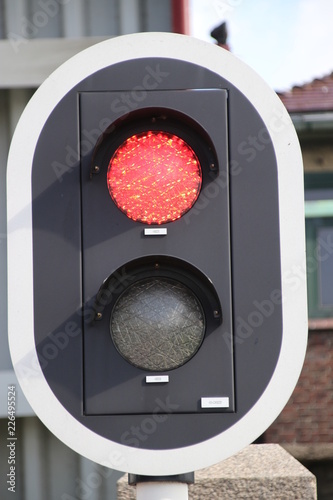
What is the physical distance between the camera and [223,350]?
1611mm

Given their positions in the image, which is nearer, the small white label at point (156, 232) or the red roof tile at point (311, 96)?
the small white label at point (156, 232)

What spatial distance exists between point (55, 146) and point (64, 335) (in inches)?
14.7

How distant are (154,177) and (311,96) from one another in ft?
30.1

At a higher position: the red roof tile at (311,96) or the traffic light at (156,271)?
the red roof tile at (311,96)

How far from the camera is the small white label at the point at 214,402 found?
160 cm

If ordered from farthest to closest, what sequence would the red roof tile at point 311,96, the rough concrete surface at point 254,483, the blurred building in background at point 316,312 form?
the red roof tile at point 311,96
the blurred building in background at point 316,312
the rough concrete surface at point 254,483

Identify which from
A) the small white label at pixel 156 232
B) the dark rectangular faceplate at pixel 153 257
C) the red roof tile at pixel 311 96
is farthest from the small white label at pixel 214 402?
the red roof tile at pixel 311 96

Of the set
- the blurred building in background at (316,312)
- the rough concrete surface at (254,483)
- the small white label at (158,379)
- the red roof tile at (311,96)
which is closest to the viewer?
the small white label at (158,379)

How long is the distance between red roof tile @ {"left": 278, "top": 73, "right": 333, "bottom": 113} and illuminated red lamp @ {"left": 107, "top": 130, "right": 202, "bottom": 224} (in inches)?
335

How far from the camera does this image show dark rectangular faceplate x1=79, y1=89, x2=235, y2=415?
1602mm

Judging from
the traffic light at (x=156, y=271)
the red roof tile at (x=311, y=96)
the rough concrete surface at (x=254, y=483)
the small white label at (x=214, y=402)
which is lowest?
the rough concrete surface at (x=254, y=483)

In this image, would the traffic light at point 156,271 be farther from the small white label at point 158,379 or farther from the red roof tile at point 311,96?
the red roof tile at point 311,96

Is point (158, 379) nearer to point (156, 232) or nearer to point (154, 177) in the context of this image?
point (156, 232)

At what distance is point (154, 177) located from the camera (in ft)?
5.41
